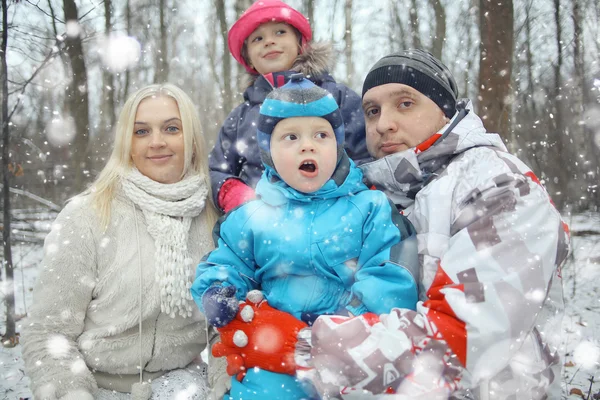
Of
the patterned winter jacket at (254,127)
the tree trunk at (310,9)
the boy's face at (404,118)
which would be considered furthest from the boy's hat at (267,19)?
the tree trunk at (310,9)

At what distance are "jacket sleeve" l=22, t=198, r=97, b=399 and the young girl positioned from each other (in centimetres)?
85

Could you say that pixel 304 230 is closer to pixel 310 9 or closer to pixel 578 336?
pixel 578 336

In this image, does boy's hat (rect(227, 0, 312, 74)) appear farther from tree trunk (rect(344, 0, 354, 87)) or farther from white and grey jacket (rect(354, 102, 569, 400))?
tree trunk (rect(344, 0, 354, 87))

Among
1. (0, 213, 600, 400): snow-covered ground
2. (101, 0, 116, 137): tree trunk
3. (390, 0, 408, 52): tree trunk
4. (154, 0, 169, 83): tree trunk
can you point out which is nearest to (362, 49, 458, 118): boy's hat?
(0, 213, 600, 400): snow-covered ground

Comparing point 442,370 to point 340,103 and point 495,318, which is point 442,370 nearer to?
point 495,318

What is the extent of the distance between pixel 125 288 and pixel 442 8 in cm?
1131

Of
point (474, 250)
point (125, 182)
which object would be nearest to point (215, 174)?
point (125, 182)

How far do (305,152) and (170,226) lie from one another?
1.06m

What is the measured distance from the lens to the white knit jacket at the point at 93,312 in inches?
96.2

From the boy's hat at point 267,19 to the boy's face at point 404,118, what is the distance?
3.57 ft

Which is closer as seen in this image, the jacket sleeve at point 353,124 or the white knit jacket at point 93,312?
the white knit jacket at point 93,312

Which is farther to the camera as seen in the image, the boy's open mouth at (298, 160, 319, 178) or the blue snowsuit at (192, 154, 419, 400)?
the boy's open mouth at (298, 160, 319, 178)

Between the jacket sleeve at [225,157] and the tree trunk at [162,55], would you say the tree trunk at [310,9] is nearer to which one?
the tree trunk at [162,55]

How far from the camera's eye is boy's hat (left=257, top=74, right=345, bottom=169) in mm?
2156
